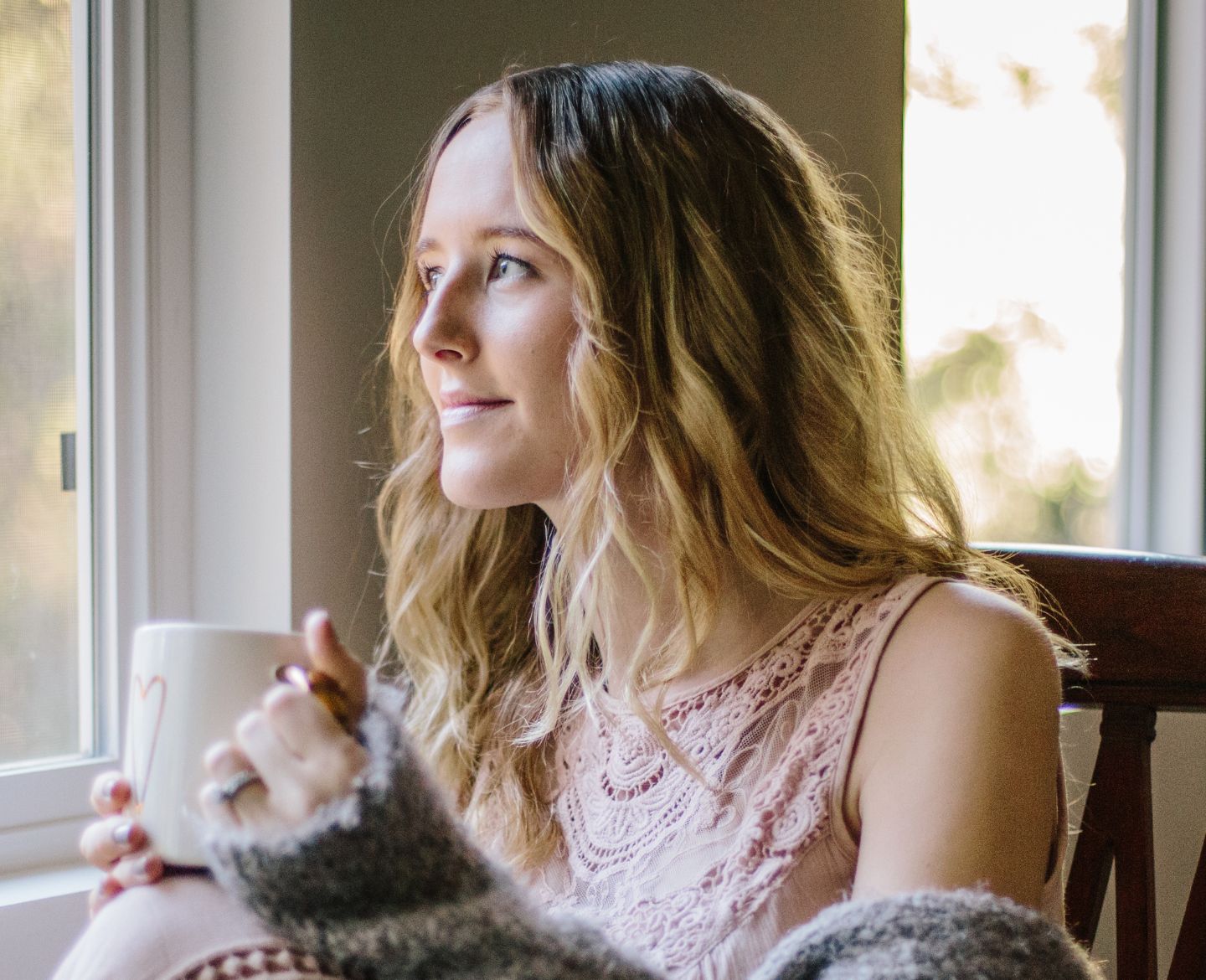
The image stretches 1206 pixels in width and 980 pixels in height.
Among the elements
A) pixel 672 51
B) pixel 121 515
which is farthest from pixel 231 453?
pixel 672 51

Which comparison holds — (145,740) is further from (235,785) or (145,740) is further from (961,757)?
(961,757)

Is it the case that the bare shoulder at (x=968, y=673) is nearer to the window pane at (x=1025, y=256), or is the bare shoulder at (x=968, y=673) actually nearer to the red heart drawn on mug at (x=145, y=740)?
the red heart drawn on mug at (x=145, y=740)

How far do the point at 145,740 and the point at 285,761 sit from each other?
9 cm

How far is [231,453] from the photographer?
1.17m

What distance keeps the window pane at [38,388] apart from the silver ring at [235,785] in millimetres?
713

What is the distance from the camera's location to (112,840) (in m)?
0.63

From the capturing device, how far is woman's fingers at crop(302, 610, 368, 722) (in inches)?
21.8

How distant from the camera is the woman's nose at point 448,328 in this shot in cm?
94

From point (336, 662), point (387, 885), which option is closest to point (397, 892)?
point (387, 885)

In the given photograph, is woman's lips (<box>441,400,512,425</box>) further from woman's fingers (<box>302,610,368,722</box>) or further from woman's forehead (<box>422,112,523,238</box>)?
woman's fingers (<box>302,610,368,722</box>)

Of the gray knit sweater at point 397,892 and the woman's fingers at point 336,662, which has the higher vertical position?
the woman's fingers at point 336,662

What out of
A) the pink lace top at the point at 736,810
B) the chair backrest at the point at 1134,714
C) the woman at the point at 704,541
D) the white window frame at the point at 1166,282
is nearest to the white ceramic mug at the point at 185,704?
the woman at the point at 704,541

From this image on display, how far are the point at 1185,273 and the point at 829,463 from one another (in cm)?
150

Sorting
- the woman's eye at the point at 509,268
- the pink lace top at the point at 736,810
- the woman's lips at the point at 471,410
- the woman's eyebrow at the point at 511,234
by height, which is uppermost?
the woman's eyebrow at the point at 511,234
